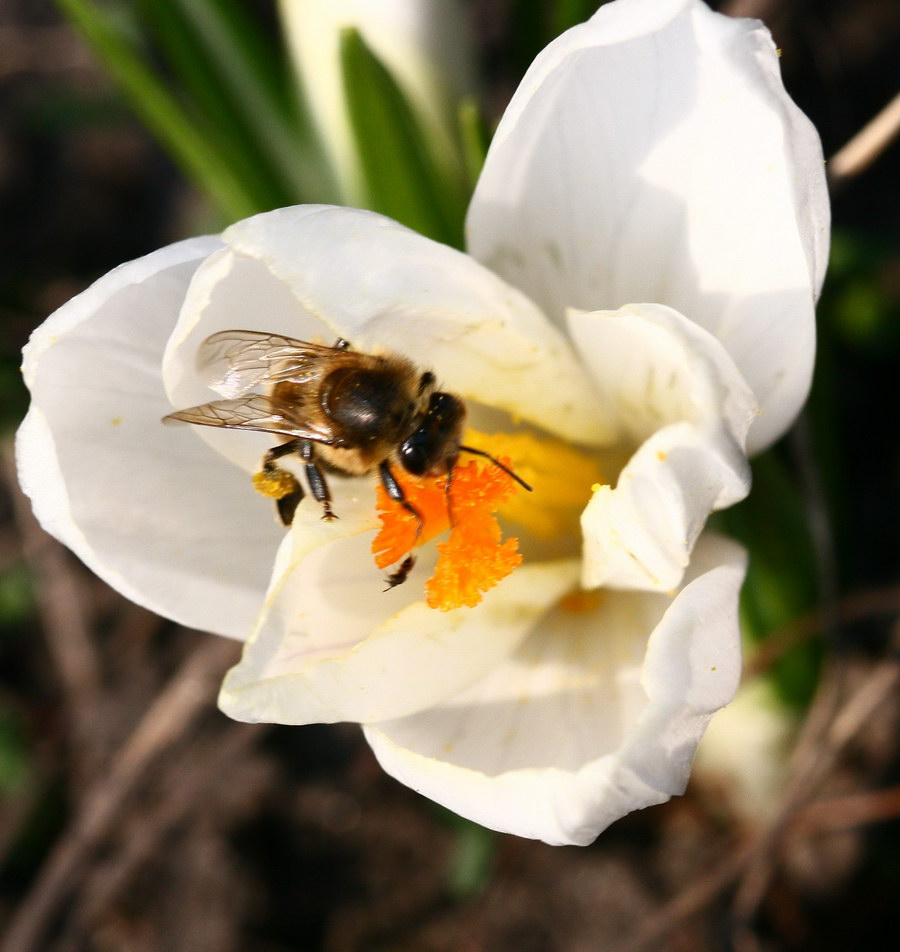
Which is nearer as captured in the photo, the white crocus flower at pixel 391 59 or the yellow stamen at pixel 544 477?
the yellow stamen at pixel 544 477

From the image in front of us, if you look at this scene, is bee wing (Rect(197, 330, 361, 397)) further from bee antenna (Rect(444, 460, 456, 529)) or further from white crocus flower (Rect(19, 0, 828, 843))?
bee antenna (Rect(444, 460, 456, 529))

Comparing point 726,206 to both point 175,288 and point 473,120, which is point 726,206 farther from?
point 175,288

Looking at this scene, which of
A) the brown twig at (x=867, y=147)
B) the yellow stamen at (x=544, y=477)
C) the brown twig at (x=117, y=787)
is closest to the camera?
the yellow stamen at (x=544, y=477)

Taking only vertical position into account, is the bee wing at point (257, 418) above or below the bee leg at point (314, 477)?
above

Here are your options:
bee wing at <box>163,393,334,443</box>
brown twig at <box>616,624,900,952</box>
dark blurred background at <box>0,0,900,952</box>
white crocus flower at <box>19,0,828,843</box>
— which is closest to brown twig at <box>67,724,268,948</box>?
dark blurred background at <box>0,0,900,952</box>

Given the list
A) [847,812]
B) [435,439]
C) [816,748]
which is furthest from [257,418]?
[847,812]

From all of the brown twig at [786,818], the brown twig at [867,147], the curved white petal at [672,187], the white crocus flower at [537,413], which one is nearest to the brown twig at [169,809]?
the brown twig at [786,818]

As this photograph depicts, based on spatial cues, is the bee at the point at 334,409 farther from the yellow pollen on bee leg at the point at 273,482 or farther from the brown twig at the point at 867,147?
the brown twig at the point at 867,147
